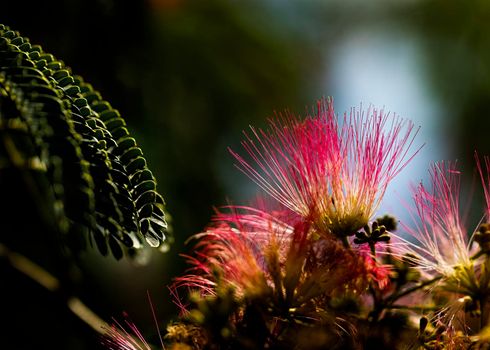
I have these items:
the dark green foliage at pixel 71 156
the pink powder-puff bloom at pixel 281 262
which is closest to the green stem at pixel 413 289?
the pink powder-puff bloom at pixel 281 262

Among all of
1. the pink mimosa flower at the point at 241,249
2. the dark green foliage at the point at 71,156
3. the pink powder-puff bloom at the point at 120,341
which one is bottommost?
the pink powder-puff bloom at the point at 120,341

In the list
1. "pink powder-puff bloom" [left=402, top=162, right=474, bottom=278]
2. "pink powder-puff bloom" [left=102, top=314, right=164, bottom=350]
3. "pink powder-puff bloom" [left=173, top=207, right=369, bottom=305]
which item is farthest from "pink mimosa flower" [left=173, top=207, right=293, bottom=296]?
"pink powder-puff bloom" [left=402, top=162, right=474, bottom=278]

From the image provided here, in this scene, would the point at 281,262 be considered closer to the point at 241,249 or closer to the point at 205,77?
the point at 241,249

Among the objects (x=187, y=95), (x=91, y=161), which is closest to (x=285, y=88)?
(x=187, y=95)

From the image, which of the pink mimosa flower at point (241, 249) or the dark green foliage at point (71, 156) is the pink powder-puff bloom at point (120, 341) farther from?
the dark green foliage at point (71, 156)

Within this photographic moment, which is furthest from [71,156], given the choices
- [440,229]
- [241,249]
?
[440,229]

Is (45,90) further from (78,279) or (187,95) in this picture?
(187,95)

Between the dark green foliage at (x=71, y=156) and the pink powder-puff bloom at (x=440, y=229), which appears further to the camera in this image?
the pink powder-puff bloom at (x=440, y=229)
